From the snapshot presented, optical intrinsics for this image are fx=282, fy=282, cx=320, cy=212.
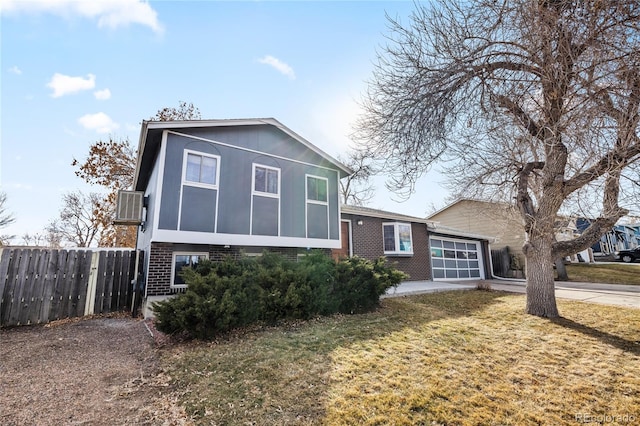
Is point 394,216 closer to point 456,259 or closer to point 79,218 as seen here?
point 456,259

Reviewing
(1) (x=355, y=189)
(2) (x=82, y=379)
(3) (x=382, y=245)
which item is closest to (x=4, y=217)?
(1) (x=355, y=189)

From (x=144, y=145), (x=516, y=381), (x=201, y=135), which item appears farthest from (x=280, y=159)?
(x=516, y=381)

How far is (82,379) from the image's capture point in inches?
142

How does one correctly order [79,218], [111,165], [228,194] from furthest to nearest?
[79,218], [111,165], [228,194]

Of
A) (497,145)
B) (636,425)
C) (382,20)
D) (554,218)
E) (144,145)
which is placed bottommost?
(636,425)

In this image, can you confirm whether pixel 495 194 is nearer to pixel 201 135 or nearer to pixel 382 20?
pixel 382 20

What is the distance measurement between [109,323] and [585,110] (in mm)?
9583

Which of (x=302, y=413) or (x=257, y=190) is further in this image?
(x=257, y=190)

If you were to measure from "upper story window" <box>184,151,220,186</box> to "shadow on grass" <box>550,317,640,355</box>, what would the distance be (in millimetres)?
9057

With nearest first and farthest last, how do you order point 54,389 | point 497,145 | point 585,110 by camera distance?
point 54,389 < point 585,110 < point 497,145

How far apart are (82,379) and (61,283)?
4.44 m

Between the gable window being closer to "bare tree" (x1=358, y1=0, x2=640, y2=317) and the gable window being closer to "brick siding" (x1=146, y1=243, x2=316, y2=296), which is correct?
"brick siding" (x1=146, y1=243, x2=316, y2=296)

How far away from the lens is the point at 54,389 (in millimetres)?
3328

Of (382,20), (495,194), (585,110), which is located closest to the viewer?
(585,110)
